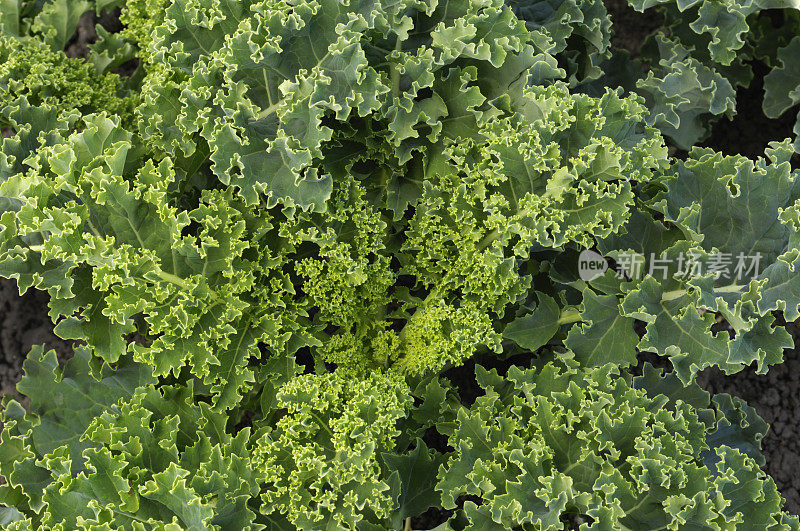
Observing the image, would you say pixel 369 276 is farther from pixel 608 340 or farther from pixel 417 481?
pixel 608 340

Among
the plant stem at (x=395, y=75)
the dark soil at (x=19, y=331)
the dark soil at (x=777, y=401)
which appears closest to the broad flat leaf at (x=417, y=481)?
the plant stem at (x=395, y=75)

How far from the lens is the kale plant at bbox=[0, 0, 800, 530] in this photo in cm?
292

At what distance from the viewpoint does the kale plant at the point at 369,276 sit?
2.92 meters

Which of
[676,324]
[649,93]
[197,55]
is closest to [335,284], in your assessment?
[197,55]

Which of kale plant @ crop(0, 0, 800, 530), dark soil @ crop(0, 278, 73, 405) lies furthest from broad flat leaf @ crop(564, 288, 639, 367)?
dark soil @ crop(0, 278, 73, 405)

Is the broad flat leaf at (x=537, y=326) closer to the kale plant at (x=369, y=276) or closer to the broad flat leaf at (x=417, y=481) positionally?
the kale plant at (x=369, y=276)

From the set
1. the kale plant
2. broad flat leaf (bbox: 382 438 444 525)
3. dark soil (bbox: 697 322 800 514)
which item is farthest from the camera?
dark soil (bbox: 697 322 800 514)

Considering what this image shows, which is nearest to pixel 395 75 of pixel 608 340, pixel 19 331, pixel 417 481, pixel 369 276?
pixel 369 276

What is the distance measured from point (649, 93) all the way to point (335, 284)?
6.10ft

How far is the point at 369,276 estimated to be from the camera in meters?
3.38

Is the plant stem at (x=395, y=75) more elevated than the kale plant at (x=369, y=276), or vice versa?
the plant stem at (x=395, y=75)

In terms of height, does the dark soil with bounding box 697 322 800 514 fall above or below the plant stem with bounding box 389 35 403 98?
below

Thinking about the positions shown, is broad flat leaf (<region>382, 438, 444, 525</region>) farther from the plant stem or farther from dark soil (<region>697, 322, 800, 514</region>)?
dark soil (<region>697, 322, 800, 514</region>)

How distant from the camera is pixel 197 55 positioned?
3180 mm
